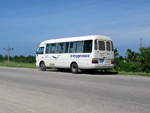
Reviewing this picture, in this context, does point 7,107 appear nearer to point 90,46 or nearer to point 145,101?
point 145,101

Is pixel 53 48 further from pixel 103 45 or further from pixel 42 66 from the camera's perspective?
pixel 103 45

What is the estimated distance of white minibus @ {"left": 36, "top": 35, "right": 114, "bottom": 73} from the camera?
877 inches

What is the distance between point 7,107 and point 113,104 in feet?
9.83

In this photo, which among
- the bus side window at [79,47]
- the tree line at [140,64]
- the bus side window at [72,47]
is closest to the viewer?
the bus side window at [79,47]

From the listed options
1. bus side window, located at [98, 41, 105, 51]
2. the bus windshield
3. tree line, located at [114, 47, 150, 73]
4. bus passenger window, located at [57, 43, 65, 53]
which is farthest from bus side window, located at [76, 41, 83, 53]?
tree line, located at [114, 47, 150, 73]

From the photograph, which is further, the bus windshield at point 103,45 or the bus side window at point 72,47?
the bus side window at point 72,47

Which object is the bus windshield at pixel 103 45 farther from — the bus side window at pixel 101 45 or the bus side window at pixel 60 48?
the bus side window at pixel 60 48

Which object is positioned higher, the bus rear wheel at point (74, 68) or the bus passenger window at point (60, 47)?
the bus passenger window at point (60, 47)

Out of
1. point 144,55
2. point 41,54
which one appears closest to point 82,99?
point 41,54

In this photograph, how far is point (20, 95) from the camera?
455 inches

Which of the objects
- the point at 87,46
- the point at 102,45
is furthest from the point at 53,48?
the point at 102,45

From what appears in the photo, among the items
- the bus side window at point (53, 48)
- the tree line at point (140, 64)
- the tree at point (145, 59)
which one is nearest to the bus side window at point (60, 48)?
the bus side window at point (53, 48)

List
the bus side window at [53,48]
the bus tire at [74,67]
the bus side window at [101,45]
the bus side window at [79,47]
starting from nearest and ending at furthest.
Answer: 1. the bus side window at [101,45]
2. the bus side window at [79,47]
3. the bus tire at [74,67]
4. the bus side window at [53,48]

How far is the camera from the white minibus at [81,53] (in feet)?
73.0
